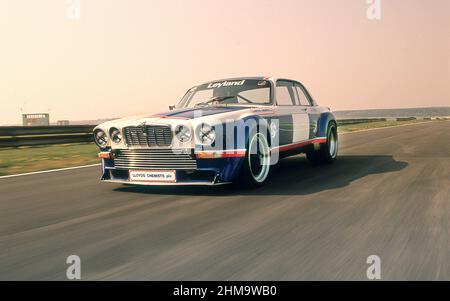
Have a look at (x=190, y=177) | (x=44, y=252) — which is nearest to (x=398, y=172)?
(x=190, y=177)

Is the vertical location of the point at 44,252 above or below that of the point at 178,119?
below

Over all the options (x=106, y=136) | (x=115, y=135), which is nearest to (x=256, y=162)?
(x=115, y=135)

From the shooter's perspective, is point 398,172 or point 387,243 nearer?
point 387,243

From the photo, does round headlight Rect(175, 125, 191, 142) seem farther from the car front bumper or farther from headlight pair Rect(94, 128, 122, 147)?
headlight pair Rect(94, 128, 122, 147)

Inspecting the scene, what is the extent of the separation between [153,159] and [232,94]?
199 cm

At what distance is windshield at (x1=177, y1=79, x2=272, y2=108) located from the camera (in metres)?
7.14

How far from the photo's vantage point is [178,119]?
224 inches

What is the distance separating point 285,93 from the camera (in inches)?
303

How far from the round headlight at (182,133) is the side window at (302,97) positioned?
10.1 ft

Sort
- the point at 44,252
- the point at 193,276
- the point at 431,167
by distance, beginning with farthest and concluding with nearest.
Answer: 1. the point at 431,167
2. the point at 44,252
3. the point at 193,276

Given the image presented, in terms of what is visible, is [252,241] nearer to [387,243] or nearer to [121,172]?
[387,243]

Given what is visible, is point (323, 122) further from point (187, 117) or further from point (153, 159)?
point (153, 159)
